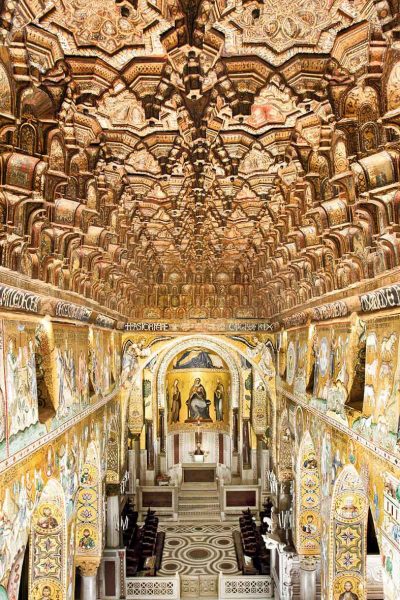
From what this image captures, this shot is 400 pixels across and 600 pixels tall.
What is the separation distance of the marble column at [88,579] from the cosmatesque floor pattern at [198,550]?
159 inches

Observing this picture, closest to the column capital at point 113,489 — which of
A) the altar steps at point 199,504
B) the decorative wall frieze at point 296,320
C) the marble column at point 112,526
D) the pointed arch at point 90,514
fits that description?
the marble column at point 112,526

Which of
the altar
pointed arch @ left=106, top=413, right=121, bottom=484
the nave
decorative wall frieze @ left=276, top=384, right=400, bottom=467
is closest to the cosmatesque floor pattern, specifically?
the nave

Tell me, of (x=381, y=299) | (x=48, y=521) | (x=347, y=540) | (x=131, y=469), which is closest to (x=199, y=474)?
(x=131, y=469)

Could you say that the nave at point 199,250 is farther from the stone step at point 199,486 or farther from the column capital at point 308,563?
the stone step at point 199,486

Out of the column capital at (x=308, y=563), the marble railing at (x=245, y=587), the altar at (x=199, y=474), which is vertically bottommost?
the marble railing at (x=245, y=587)

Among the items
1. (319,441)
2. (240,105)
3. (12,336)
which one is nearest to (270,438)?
(319,441)

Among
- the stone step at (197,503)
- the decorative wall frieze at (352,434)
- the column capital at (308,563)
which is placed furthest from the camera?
the stone step at (197,503)

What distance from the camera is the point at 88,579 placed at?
1573 cm

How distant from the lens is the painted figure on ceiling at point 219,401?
2792 centimetres

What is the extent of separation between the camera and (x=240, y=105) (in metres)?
6.25

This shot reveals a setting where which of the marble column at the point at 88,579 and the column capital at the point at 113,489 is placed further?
the column capital at the point at 113,489

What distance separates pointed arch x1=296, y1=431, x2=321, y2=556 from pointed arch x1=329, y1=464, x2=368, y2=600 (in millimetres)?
4160

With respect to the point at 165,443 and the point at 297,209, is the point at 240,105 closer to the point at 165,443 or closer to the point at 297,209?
the point at 297,209

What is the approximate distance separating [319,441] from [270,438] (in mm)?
10267
